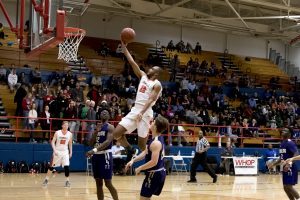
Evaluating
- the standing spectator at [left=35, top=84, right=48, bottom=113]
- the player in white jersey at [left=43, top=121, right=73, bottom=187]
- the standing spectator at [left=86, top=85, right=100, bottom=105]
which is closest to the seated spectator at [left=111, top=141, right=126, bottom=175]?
the standing spectator at [left=86, top=85, right=100, bottom=105]

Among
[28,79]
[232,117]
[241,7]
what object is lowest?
[232,117]

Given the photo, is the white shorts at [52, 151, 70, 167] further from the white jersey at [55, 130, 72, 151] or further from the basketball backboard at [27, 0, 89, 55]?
the basketball backboard at [27, 0, 89, 55]

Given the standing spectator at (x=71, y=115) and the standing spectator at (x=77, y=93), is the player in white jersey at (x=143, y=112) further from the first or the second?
the standing spectator at (x=77, y=93)

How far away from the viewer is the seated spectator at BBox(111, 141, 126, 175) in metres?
19.7

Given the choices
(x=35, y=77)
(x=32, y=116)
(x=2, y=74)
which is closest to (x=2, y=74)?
(x=2, y=74)

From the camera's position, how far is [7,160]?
63.3ft

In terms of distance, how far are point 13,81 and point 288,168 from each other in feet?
49.7

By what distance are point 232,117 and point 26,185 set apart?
48.1 feet

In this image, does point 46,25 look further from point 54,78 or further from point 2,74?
point 54,78

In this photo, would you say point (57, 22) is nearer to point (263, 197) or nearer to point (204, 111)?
point (263, 197)

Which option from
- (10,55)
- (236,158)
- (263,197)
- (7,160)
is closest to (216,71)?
(236,158)

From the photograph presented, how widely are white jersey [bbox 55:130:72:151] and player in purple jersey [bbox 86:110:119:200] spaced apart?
5.21 m

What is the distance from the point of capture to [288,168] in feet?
33.0

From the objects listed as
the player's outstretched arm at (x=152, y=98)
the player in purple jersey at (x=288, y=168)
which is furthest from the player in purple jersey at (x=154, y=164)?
the player in purple jersey at (x=288, y=168)
